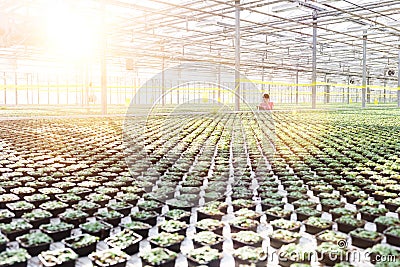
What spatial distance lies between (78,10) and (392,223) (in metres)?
11.3

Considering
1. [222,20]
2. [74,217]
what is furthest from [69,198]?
[222,20]

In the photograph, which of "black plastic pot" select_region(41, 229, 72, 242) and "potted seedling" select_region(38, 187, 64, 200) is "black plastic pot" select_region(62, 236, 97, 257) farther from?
"potted seedling" select_region(38, 187, 64, 200)

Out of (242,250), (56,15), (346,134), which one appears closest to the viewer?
(242,250)

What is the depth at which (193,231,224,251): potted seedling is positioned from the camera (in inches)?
79.6

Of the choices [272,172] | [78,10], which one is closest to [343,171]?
[272,172]

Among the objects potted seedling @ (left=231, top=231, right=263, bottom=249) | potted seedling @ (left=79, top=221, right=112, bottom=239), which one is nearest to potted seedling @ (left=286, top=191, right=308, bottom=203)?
potted seedling @ (left=231, top=231, right=263, bottom=249)

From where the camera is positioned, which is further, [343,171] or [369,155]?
[369,155]

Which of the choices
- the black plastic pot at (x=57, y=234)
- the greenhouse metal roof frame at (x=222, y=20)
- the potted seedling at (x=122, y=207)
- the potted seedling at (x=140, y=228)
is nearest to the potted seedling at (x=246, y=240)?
the potted seedling at (x=140, y=228)

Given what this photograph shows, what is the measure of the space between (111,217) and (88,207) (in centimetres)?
27

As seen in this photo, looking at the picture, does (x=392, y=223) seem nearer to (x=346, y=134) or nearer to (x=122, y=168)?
(x=122, y=168)

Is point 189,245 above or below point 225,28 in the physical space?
below

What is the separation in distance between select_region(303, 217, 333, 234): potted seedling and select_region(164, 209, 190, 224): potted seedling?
74 centimetres

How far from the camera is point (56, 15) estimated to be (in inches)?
403

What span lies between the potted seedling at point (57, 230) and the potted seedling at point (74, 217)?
11cm
